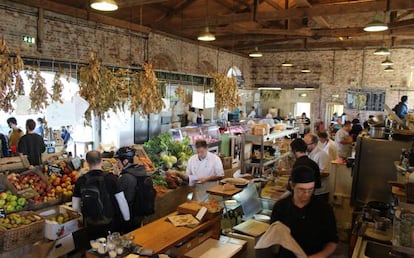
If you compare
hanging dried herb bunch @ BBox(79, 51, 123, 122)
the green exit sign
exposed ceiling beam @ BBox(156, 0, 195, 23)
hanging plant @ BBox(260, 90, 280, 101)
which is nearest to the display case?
hanging dried herb bunch @ BBox(79, 51, 123, 122)

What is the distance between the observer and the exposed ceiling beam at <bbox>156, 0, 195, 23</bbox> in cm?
997

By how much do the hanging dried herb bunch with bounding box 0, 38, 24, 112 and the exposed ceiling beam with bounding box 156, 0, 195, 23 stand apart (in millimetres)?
6191

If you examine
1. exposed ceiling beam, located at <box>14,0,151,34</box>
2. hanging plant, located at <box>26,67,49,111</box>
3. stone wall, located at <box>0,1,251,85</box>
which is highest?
exposed ceiling beam, located at <box>14,0,151,34</box>

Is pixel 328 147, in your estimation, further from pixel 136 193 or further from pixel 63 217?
pixel 63 217

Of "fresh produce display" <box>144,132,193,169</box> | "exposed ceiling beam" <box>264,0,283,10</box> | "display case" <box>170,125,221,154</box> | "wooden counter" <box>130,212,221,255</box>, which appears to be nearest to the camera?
"wooden counter" <box>130,212,221,255</box>

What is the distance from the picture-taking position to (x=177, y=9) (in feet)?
33.4

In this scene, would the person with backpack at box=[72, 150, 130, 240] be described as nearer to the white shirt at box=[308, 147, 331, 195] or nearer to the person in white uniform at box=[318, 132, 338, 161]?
the white shirt at box=[308, 147, 331, 195]

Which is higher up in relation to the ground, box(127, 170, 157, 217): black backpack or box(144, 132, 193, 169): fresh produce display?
box(144, 132, 193, 169): fresh produce display

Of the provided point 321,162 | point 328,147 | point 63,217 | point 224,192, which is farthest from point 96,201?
point 328,147

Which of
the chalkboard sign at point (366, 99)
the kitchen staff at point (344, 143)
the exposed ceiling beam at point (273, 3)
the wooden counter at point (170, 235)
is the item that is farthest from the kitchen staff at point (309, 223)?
the chalkboard sign at point (366, 99)

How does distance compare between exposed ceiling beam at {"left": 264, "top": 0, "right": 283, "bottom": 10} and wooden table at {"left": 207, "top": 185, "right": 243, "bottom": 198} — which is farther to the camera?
exposed ceiling beam at {"left": 264, "top": 0, "right": 283, "bottom": 10}

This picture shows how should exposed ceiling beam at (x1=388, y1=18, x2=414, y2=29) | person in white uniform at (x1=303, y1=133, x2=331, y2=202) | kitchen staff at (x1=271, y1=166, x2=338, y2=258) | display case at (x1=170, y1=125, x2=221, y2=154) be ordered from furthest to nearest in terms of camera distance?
1. exposed ceiling beam at (x1=388, y1=18, x2=414, y2=29)
2. display case at (x1=170, y1=125, x2=221, y2=154)
3. person in white uniform at (x1=303, y1=133, x2=331, y2=202)
4. kitchen staff at (x1=271, y1=166, x2=338, y2=258)

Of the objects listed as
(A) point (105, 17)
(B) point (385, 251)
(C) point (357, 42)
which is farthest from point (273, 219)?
(C) point (357, 42)

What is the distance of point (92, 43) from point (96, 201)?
20.1 feet
